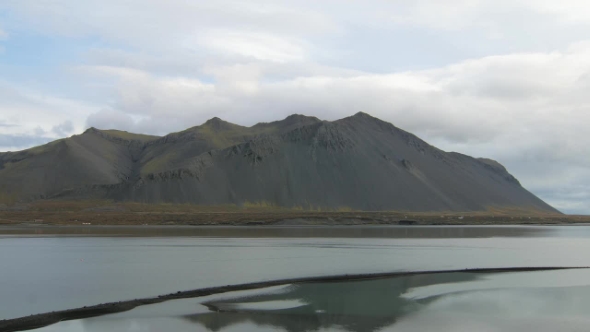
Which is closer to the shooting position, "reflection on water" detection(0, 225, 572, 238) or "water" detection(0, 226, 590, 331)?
"water" detection(0, 226, 590, 331)

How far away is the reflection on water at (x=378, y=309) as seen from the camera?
71.3 feet

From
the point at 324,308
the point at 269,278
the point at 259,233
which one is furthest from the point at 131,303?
the point at 259,233

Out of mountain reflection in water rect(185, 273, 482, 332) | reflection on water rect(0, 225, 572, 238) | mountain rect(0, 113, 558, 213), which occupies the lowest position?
mountain reflection in water rect(185, 273, 482, 332)

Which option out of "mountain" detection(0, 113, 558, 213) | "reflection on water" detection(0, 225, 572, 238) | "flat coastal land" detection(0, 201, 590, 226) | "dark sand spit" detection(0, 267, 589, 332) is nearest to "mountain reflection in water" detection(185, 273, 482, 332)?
"dark sand spit" detection(0, 267, 589, 332)

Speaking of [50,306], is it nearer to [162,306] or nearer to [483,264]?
[162,306]

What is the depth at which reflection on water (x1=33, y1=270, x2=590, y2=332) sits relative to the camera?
71.3ft

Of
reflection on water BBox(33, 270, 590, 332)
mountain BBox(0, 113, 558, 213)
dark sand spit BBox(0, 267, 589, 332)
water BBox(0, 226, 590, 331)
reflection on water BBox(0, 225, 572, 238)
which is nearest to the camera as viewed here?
dark sand spit BBox(0, 267, 589, 332)

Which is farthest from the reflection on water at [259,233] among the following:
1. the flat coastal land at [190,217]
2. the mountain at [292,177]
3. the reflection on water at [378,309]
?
the mountain at [292,177]

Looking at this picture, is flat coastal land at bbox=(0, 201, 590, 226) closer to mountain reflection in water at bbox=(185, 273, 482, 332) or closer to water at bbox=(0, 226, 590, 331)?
water at bbox=(0, 226, 590, 331)

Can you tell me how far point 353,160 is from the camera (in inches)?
6786

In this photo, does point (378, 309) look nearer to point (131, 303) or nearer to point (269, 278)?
point (269, 278)

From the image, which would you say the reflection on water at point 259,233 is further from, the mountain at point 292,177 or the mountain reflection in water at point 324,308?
the mountain at point 292,177

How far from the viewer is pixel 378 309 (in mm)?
24797

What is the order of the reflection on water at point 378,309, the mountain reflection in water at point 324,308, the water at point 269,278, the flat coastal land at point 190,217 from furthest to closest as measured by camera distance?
the flat coastal land at point 190,217
the water at point 269,278
the mountain reflection in water at point 324,308
the reflection on water at point 378,309
